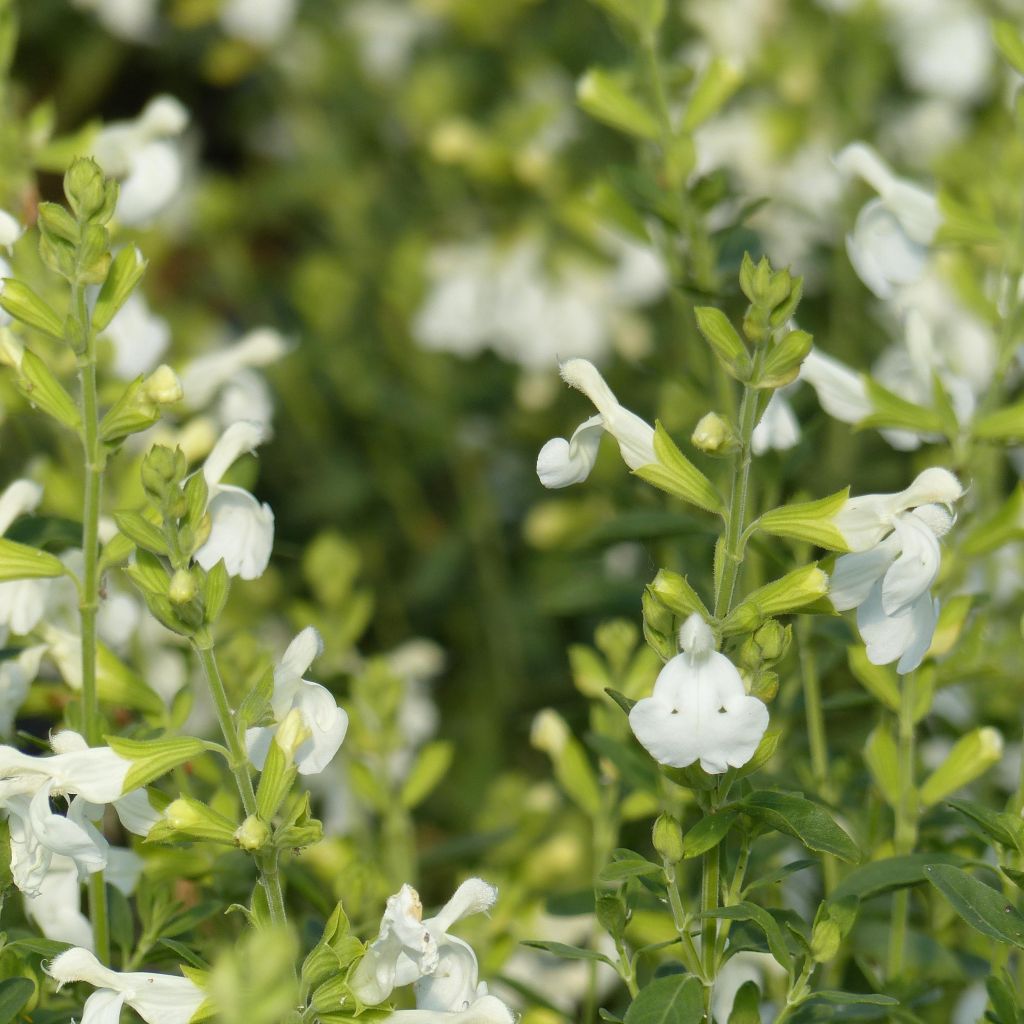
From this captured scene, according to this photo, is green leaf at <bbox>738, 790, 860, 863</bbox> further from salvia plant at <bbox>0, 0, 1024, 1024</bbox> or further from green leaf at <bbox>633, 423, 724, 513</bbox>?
green leaf at <bbox>633, 423, 724, 513</bbox>

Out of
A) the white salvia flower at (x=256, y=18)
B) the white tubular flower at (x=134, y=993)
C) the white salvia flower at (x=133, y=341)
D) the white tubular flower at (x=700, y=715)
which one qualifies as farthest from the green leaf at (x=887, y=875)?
the white salvia flower at (x=256, y=18)

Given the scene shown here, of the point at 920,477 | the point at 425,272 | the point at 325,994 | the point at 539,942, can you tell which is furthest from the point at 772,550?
the point at 425,272

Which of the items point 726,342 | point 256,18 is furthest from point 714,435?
point 256,18

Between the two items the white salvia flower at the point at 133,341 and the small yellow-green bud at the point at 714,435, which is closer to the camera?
the small yellow-green bud at the point at 714,435

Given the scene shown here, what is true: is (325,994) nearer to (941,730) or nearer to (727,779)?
(727,779)

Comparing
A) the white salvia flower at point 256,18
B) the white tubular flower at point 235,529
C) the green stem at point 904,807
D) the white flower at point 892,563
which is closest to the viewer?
the white flower at point 892,563

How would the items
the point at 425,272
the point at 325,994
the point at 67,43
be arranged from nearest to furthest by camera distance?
the point at 325,994, the point at 425,272, the point at 67,43

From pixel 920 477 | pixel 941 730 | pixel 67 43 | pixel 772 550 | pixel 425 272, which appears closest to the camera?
pixel 920 477

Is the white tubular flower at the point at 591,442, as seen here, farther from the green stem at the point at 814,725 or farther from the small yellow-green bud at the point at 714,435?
the green stem at the point at 814,725
